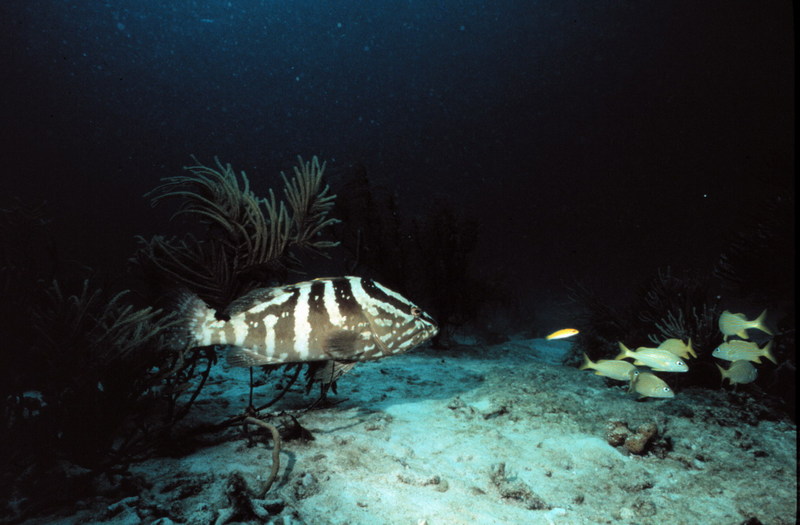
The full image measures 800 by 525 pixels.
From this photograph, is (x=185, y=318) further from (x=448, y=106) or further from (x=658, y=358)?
(x=448, y=106)

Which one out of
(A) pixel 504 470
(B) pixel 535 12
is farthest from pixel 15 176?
(B) pixel 535 12

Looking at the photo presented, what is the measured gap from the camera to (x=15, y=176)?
47125mm

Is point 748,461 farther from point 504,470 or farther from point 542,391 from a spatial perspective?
point 504,470

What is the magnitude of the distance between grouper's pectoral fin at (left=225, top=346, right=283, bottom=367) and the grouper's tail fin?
27 cm

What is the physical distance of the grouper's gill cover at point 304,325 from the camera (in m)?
2.53

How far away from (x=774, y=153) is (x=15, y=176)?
75.3 m

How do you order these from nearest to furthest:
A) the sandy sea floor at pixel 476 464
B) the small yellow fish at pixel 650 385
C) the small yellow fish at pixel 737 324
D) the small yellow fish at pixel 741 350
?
the sandy sea floor at pixel 476 464
the small yellow fish at pixel 650 385
the small yellow fish at pixel 741 350
the small yellow fish at pixel 737 324

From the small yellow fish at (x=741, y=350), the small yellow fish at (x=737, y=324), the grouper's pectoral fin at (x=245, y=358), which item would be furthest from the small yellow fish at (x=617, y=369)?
the grouper's pectoral fin at (x=245, y=358)

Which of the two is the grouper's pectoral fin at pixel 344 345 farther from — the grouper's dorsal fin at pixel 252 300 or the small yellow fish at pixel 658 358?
the small yellow fish at pixel 658 358

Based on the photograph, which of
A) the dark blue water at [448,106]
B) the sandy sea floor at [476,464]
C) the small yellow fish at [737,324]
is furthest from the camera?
the dark blue water at [448,106]

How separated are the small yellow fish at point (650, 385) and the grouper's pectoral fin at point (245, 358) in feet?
12.7

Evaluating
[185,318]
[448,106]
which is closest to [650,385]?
[185,318]

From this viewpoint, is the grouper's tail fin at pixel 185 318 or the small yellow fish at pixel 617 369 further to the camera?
the small yellow fish at pixel 617 369

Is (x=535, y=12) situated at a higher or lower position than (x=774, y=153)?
higher
